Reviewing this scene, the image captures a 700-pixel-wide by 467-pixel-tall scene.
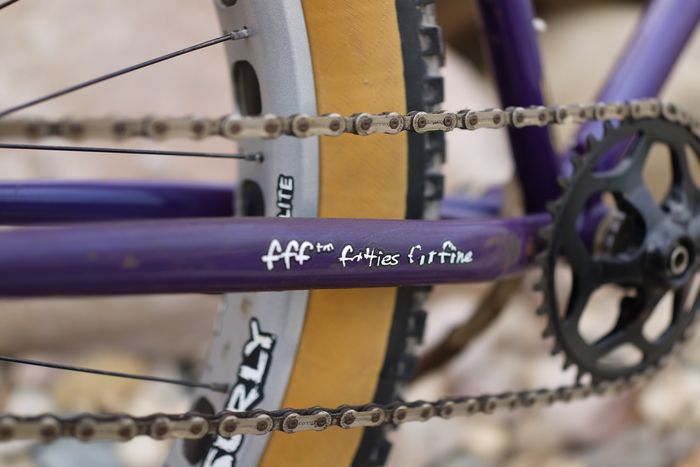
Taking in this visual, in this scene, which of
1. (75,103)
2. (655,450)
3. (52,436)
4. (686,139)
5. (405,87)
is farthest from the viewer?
(75,103)

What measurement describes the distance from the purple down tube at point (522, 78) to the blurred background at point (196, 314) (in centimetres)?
37

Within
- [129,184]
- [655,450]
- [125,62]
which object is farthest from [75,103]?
[655,450]

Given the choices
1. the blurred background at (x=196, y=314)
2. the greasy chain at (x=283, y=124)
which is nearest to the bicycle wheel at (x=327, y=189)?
the greasy chain at (x=283, y=124)

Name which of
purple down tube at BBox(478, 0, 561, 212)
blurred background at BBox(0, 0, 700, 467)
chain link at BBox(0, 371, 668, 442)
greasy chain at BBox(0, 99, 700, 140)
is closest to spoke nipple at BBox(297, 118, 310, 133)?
greasy chain at BBox(0, 99, 700, 140)

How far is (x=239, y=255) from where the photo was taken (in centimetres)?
40

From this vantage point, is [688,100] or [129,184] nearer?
[129,184]

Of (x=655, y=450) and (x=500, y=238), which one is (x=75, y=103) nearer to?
(x=500, y=238)

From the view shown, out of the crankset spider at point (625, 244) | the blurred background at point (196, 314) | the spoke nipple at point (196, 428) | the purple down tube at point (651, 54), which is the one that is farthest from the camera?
the blurred background at point (196, 314)

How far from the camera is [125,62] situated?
1451 millimetres

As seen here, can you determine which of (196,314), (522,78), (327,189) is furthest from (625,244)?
(196,314)

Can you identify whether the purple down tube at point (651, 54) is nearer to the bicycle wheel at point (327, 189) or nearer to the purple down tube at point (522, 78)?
the purple down tube at point (522, 78)

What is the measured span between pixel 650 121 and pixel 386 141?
28 centimetres

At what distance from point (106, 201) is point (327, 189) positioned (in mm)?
262

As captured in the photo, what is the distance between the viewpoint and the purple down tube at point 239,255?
0.35 m
